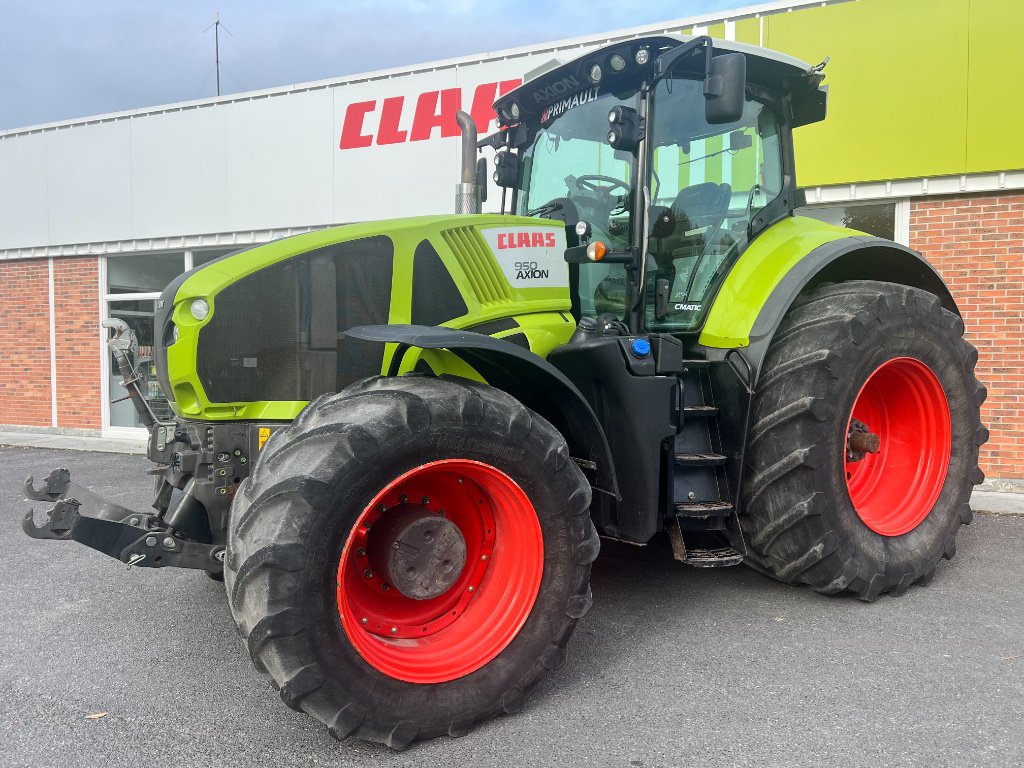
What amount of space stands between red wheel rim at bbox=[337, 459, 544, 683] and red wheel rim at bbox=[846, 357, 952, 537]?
85.3 inches

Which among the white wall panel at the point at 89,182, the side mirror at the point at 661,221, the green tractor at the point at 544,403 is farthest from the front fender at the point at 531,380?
the white wall panel at the point at 89,182

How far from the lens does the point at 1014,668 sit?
120 inches

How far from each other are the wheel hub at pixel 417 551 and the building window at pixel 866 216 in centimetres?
559

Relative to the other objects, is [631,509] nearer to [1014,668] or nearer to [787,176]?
[1014,668]

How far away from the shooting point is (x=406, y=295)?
123 inches

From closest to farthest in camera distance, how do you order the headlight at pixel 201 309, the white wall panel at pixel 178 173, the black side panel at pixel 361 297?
the headlight at pixel 201 309
the black side panel at pixel 361 297
the white wall panel at pixel 178 173

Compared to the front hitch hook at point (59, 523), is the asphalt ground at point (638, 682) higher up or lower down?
lower down

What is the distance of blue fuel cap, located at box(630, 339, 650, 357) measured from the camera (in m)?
3.32

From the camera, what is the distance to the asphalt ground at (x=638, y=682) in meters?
2.47

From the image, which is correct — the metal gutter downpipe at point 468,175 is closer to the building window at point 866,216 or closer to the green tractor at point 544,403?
the green tractor at point 544,403

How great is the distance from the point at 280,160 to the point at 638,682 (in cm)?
829

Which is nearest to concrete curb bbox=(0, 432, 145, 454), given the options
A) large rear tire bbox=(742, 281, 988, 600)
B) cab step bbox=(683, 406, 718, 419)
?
cab step bbox=(683, 406, 718, 419)

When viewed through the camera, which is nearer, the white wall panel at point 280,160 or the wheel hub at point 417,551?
the wheel hub at point 417,551

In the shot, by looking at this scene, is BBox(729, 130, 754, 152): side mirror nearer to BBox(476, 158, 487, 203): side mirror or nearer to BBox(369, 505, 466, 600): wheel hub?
BBox(476, 158, 487, 203): side mirror
